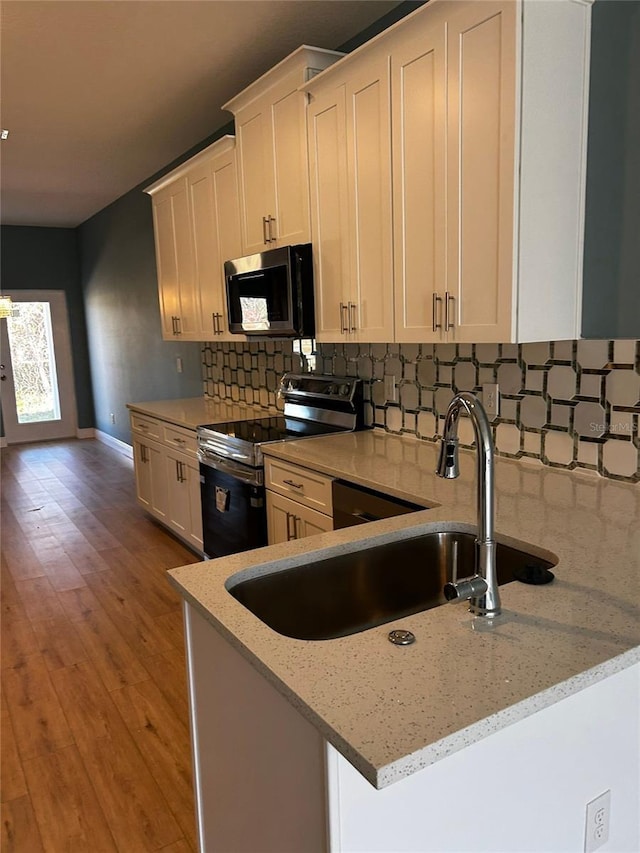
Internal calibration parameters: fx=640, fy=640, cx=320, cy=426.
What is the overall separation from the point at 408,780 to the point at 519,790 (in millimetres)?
243

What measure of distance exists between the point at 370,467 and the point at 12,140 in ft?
12.6

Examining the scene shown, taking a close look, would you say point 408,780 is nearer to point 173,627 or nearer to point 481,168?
point 481,168

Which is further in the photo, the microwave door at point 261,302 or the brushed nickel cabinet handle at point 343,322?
the microwave door at point 261,302

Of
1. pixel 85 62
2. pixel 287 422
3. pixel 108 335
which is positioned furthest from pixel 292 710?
pixel 108 335

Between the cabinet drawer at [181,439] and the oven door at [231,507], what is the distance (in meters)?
0.22

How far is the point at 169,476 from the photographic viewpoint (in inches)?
164

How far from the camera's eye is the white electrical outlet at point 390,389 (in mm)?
2926

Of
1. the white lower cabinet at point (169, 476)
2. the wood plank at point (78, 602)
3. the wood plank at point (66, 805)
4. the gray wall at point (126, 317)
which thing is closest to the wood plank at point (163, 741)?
the wood plank at point (66, 805)

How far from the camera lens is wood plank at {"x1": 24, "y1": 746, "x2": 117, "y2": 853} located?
187cm

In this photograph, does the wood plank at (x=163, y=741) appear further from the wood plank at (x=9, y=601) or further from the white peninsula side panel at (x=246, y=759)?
the wood plank at (x=9, y=601)

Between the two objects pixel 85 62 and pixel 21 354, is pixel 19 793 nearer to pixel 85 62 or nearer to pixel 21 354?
pixel 85 62

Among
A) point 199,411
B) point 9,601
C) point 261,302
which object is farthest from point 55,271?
point 261,302

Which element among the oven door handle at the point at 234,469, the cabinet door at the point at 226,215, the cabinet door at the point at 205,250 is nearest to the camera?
the oven door handle at the point at 234,469

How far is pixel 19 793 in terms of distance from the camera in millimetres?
2068
